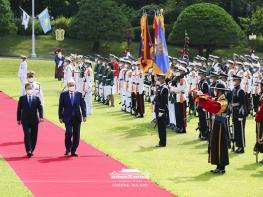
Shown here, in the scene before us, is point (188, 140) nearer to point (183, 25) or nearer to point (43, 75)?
point (43, 75)

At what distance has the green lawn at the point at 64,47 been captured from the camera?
64812 millimetres

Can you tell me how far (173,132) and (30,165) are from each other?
7048 mm

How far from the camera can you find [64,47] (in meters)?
66.7

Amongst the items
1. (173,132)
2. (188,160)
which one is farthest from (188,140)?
(188,160)

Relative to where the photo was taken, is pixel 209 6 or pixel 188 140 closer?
pixel 188 140

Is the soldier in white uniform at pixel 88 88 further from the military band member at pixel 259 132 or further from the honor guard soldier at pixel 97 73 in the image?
the military band member at pixel 259 132

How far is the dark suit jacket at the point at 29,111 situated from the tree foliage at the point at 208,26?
4418 centimetres

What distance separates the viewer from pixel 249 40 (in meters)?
67.2

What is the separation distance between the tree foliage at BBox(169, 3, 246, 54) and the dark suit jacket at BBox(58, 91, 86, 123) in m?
43.9

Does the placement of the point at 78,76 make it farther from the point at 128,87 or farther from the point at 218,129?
the point at 218,129

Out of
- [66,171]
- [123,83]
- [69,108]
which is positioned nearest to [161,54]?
[123,83]

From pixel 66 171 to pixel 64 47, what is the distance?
5277 cm

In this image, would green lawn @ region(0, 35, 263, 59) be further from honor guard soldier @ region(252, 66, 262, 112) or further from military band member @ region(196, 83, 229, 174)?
military band member @ region(196, 83, 229, 174)

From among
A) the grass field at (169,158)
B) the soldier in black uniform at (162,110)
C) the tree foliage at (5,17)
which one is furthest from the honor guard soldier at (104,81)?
the tree foliage at (5,17)
